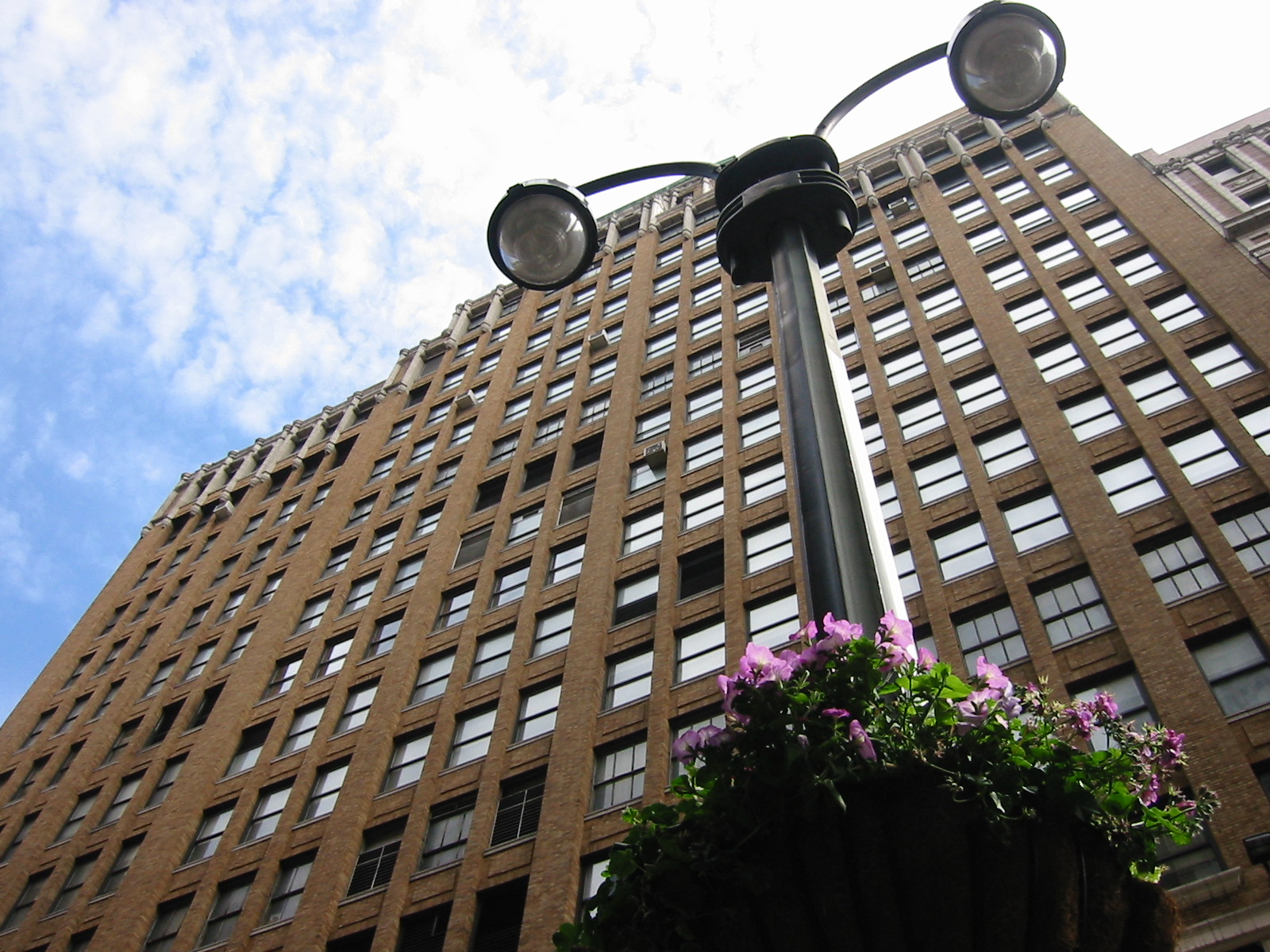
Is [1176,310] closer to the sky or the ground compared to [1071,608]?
closer to the sky

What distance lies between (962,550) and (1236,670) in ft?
22.8

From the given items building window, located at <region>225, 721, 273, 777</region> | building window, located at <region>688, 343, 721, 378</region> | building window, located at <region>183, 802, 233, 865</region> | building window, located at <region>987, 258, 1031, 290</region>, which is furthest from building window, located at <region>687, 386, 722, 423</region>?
building window, located at <region>183, 802, 233, 865</region>

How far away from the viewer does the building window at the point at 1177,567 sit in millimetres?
22812

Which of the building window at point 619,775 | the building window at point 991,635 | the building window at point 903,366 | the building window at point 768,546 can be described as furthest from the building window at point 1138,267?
the building window at point 619,775

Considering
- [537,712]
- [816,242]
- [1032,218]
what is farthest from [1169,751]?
[1032,218]

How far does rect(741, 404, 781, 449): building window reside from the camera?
3456cm

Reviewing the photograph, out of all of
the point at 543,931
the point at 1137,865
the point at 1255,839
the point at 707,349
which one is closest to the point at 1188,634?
the point at 1255,839

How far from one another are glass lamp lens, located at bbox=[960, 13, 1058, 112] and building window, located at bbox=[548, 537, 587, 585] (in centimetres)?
2536

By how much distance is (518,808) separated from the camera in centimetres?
2630

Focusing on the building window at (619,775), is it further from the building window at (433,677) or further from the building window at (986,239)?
the building window at (986,239)

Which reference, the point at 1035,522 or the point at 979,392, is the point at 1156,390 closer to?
the point at 979,392

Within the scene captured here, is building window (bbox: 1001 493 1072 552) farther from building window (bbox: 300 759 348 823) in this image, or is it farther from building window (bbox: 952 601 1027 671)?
building window (bbox: 300 759 348 823)

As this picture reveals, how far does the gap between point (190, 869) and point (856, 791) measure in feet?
101

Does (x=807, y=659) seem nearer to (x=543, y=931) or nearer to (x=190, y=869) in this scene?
(x=543, y=931)
